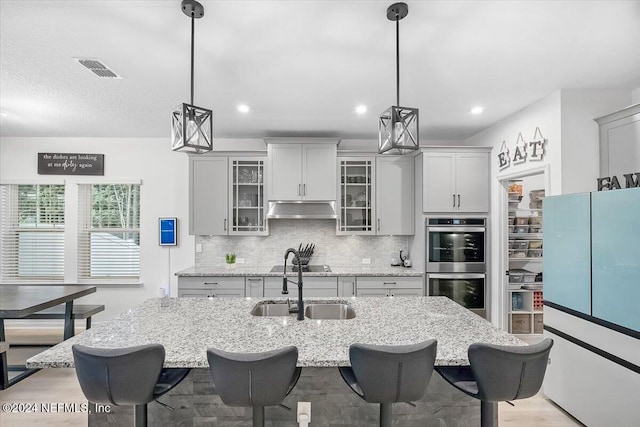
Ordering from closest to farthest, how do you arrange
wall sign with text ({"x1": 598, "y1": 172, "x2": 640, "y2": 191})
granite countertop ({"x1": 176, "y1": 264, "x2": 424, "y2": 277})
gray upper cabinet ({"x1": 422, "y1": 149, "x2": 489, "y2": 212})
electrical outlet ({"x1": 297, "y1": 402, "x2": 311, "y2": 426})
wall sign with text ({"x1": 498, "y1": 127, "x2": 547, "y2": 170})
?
electrical outlet ({"x1": 297, "y1": 402, "x2": 311, "y2": 426}) < wall sign with text ({"x1": 598, "y1": 172, "x2": 640, "y2": 191}) < wall sign with text ({"x1": 498, "y1": 127, "x2": 547, "y2": 170}) < granite countertop ({"x1": 176, "y1": 264, "x2": 424, "y2": 277}) < gray upper cabinet ({"x1": 422, "y1": 149, "x2": 489, "y2": 212})

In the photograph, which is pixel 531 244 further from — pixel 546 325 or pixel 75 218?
pixel 75 218

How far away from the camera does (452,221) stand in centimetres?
416

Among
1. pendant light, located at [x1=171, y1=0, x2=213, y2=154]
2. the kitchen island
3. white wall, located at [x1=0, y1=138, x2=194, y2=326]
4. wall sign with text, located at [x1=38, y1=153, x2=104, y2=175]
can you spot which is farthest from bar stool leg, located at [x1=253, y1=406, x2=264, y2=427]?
wall sign with text, located at [x1=38, y1=153, x2=104, y2=175]

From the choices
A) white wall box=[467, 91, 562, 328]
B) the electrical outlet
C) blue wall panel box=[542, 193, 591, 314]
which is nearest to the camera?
the electrical outlet

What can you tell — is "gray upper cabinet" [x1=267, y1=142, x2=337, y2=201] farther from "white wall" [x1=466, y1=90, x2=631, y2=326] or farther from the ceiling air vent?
"white wall" [x1=466, y1=90, x2=631, y2=326]

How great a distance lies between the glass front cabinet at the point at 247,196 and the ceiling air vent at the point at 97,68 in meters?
1.82

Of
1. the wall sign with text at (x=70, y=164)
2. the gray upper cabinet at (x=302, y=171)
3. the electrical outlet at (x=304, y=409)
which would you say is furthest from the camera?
the wall sign with text at (x=70, y=164)

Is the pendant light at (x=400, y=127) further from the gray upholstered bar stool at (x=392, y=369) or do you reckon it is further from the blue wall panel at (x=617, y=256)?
the blue wall panel at (x=617, y=256)

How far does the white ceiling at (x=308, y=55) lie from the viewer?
6.31ft

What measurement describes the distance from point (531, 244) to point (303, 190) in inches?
120

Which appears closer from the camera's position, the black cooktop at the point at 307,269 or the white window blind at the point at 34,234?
the black cooktop at the point at 307,269

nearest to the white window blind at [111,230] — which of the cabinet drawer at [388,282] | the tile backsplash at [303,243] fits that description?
the tile backsplash at [303,243]

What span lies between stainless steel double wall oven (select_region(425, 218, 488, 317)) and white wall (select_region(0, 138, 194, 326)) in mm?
3232

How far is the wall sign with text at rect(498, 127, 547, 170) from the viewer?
3230mm
